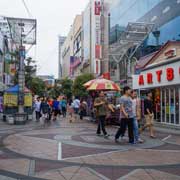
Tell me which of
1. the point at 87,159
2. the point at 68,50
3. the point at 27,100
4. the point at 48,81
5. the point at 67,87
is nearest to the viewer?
the point at 87,159

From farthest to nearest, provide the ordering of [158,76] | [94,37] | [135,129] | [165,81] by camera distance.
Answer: [94,37]
[158,76]
[165,81]
[135,129]

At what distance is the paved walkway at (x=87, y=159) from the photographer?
6957mm

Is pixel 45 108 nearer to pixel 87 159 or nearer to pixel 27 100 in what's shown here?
pixel 27 100

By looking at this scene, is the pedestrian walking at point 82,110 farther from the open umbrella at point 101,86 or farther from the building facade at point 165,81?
the open umbrella at point 101,86

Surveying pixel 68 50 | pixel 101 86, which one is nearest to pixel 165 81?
pixel 101 86

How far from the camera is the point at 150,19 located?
27500 mm

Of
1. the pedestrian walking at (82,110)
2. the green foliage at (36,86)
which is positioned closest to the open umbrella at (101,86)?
the pedestrian walking at (82,110)

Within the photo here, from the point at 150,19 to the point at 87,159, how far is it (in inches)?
821

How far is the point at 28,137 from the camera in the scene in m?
12.8

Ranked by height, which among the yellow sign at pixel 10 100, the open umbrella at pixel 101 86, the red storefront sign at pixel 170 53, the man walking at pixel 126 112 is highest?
the red storefront sign at pixel 170 53

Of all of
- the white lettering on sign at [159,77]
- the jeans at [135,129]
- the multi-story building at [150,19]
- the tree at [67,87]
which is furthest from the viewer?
the tree at [67,87]

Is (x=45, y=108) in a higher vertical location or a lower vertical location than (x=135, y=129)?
higher

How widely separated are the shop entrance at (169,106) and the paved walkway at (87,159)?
7624mm

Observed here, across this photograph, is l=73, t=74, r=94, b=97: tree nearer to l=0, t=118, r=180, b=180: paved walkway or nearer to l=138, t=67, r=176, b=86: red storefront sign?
l=138, t=67, r=176, b=86: red storefront sign
